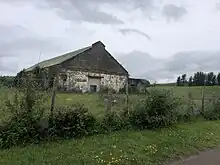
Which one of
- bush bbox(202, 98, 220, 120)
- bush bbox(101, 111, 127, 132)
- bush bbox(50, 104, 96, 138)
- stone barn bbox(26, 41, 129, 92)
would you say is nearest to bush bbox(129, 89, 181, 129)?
bush bbox(101, 111, 127, 132)

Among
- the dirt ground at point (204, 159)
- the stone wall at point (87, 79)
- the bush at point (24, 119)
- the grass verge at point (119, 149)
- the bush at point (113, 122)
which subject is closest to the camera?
the grass verge at point (119, 149)

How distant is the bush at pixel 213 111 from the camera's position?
1659cm

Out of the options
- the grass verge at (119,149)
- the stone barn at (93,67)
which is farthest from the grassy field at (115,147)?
the stone barn at (93,67)

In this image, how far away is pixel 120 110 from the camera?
11.5 meters

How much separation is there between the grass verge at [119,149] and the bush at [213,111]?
4618mm

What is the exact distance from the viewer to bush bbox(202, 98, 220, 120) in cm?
1659

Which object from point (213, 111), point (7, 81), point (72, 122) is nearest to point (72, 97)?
point (72, 122)

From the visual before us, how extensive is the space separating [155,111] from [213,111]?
20.8 ft

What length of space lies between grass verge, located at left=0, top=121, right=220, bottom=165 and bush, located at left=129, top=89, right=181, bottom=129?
47 cm

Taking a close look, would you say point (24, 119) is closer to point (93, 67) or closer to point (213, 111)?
point (213, 111)

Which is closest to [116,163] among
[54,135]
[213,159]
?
[54,135]

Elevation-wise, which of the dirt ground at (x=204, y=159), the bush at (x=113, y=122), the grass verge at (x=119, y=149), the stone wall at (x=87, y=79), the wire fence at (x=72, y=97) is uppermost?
the stone wall at (x=87, y=79)

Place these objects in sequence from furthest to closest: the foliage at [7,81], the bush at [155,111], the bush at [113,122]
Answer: the bush at [155,111], the bush at [113,122], the foliage at [7,81]

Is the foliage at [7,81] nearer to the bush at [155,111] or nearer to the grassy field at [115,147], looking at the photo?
the grassy field at [115,147]
